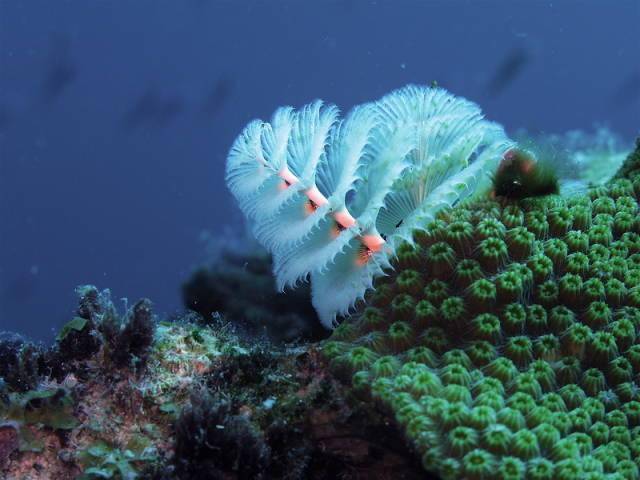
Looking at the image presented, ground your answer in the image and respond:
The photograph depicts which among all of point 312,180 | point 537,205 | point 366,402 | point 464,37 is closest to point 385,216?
point 312,180

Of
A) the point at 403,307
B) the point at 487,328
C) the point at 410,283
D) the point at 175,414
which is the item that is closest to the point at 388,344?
the point at 403,307

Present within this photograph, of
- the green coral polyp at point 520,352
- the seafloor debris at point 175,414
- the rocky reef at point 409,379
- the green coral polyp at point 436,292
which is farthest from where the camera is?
the green coral polyp at point 436,292

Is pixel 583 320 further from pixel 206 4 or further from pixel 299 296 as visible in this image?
pixel 206 4

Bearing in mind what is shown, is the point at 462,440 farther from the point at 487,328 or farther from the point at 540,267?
the point at 540,267

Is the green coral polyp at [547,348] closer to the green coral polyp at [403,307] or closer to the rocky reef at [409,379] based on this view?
the rocky reef at [409,379]

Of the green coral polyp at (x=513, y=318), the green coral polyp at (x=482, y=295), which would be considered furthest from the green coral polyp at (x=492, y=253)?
the green coral polyp at (x=513, y=318)

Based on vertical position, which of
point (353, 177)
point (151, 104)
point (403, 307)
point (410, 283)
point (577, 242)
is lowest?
point (403, 307)
